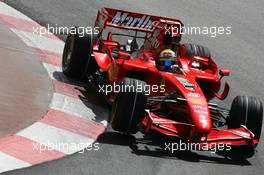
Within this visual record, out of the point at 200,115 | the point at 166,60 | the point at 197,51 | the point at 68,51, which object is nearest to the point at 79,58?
the point at 68,51

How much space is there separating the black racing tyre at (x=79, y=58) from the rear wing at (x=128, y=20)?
1.50ft

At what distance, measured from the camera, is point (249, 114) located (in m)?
10.8

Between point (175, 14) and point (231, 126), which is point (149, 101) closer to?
point (231, 126)

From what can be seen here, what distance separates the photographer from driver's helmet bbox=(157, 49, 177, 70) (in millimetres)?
11531

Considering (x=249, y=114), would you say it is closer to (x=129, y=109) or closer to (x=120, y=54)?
(x=129, y=109)

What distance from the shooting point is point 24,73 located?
12.3m

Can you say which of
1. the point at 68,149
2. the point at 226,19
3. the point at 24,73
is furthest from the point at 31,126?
the point at 226,19

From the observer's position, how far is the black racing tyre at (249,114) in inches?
424

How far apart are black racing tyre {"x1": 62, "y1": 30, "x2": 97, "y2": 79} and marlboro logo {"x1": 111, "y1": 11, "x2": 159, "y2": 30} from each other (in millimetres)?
577

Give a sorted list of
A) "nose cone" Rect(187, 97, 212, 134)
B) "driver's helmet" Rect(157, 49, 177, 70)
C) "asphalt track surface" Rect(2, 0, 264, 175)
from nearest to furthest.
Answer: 1. "asphalt track surface" Rect(2, 0, 264, 175)
2. "nose cone" Rect(187, 97, 212, 134)
3. "driver's helmet" Rect(157, 49, 177, 70)

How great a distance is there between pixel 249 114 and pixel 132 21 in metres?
2.99

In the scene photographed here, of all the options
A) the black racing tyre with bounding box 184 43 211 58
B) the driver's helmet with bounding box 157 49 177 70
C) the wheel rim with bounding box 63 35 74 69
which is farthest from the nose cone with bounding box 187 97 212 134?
the wheel rim with bounding box 63 35 74 69

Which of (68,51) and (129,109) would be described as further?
A: (68,51)

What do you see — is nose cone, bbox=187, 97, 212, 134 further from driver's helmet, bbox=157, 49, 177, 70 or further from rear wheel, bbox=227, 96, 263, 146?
driver's helmet, bbox=157, 49, 177, 70
